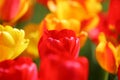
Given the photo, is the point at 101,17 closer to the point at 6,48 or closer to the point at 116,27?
the point at 116,27

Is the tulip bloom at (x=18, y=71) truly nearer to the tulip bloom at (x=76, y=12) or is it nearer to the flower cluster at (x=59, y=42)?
the flower cluster at (x=59, y=42)

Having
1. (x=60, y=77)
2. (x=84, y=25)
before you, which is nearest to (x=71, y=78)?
(x=60, y=77)

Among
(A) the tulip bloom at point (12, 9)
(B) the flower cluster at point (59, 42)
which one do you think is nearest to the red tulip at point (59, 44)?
(B) the flower cluster at point (59, 42)

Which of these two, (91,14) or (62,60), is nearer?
(62,60)

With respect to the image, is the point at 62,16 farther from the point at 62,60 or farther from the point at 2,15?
the point at 62,60
